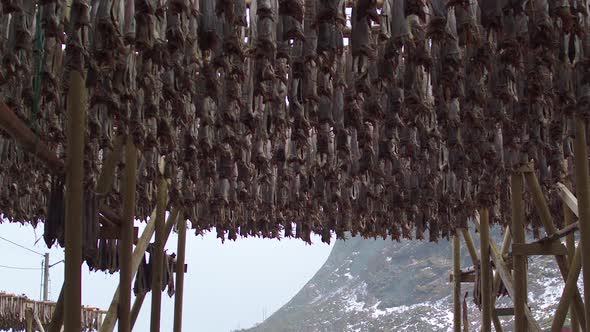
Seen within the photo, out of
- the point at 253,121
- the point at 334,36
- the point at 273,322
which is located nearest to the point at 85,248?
the point at 253,121

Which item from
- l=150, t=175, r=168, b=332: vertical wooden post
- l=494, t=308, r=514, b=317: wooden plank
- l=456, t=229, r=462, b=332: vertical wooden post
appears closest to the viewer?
l=150, t=175, r=168, b=332: vertical wooden post

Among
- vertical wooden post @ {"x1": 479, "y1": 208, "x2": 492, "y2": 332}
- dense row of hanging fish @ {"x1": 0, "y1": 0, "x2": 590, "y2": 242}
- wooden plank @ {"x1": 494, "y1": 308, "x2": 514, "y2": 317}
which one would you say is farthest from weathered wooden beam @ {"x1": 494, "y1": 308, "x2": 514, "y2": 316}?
dense row of hanging fish @ {"x1": 0, "y1": 0, "x2": 590, "y2": 242}

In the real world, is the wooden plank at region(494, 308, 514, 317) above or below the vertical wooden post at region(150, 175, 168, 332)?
below

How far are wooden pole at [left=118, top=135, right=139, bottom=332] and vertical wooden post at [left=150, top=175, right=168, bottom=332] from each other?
1.85m

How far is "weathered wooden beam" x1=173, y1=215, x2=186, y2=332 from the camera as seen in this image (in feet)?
35.4

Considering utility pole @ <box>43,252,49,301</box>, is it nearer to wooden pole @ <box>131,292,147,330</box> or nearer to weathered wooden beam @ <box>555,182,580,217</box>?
wooden pole @ <box>131,292,147,330</box>

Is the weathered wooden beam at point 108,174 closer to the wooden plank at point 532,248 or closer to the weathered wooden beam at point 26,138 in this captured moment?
the weathered wooden beam at point 26,138

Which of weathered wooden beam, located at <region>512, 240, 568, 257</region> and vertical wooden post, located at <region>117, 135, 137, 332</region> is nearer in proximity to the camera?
vertical wooden post, located at <region>117, 135, 137, 332</region>

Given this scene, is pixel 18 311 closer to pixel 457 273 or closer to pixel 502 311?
pixel 457 273

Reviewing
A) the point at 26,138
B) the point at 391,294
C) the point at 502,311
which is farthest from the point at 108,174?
the point at 391,294

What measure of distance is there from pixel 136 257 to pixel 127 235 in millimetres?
1346

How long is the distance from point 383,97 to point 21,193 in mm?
5000

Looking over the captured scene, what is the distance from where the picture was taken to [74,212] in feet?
16.3

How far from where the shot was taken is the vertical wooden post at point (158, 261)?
929 centimetres
